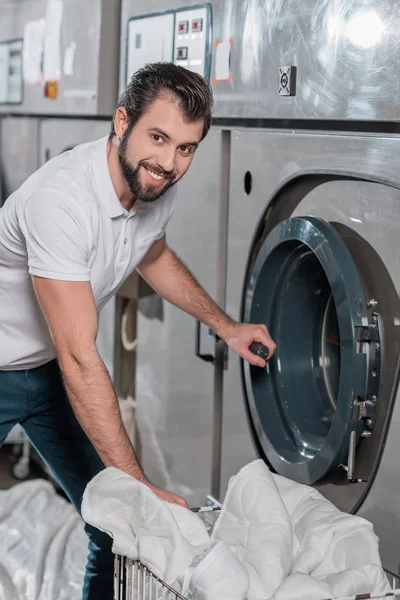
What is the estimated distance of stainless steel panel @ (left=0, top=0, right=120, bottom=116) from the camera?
3.10 metres

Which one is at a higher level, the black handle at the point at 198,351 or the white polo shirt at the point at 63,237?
the white polo shirt at the point at 63,237

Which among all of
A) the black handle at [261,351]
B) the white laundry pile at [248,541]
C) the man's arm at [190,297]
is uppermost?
the man's arm at [190,297]

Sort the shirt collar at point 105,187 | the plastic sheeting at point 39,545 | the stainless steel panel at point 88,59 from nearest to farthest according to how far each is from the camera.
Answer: the shirt collar at point 105,187, the plastic sheeting at point 39,545, the stainless steel panel at point 88,59

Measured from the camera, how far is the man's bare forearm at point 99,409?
1.86 meters

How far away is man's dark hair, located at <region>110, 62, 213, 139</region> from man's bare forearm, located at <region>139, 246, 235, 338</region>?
1.64 feet

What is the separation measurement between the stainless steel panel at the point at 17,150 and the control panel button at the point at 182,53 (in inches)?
46.9

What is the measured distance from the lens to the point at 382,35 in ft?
6.21

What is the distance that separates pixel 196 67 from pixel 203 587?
149cm

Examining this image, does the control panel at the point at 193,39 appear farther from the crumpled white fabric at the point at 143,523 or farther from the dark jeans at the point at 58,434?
the crumpled white fabric at the point at 143,523

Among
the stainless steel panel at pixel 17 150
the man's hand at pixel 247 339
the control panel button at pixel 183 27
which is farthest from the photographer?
the stainless steel panel at pixel 17 150

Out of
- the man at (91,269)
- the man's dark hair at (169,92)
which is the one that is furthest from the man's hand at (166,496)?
the man's dark hair at (169,92)

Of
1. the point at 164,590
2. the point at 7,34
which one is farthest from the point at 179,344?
the point at 7,34

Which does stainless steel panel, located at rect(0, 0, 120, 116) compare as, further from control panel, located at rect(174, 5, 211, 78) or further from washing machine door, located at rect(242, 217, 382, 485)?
washing machine door, located at rect(242, 217, 382, 485)

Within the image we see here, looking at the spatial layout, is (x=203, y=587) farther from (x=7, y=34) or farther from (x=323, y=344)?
(x=7, y=34)
